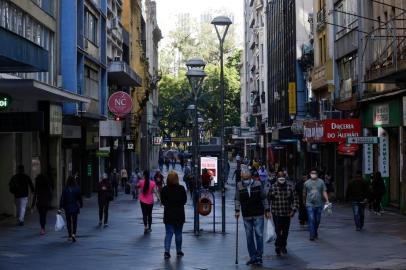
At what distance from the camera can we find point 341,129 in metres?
33.4

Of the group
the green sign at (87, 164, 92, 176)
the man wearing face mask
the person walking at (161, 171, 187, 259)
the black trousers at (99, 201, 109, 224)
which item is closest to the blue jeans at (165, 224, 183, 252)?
the person walking at (161, 171, 187, 259)

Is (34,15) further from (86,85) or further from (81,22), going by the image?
(86,85)

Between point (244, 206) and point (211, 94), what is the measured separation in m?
78.0

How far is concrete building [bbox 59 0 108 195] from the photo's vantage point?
35.1m

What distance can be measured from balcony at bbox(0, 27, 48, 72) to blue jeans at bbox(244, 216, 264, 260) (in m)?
5.83

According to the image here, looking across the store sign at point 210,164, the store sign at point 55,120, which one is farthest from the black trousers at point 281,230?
the store sign at point 210,164

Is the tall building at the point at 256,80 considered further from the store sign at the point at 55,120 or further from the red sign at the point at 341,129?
the store sign at the point at 55,120

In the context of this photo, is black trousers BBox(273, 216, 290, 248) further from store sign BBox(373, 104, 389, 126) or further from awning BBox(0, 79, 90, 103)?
store sign BBox(373, 104, 389, 126)

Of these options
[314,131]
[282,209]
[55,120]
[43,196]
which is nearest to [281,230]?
[282,209]

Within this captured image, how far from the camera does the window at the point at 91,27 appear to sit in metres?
40.3

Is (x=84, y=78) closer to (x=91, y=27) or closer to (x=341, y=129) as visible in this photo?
(x=91, y=27)

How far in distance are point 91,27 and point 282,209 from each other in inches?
1083

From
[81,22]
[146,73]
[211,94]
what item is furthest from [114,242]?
[211,94]

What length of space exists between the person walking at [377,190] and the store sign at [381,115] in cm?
312
